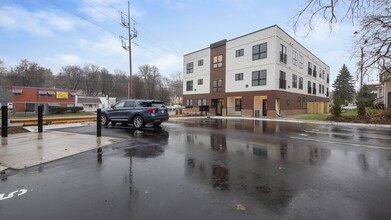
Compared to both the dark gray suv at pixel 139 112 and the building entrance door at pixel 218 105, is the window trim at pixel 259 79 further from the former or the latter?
the dark gray suv at pixel 139 112

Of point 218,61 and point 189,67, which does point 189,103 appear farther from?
point 218,61

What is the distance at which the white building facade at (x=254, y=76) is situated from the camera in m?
24.7

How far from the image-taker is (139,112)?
1207cm

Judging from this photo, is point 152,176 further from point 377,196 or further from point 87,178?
point 377,196

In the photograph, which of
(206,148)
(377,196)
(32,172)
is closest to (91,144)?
(32,172)

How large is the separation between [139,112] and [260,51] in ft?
63.5

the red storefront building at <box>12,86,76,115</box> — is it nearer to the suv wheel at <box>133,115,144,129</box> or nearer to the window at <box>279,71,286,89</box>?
the suv wheel at <box>133,115,144,129</box>

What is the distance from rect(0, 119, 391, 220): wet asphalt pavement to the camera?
284cm

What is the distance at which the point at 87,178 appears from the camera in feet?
13.7

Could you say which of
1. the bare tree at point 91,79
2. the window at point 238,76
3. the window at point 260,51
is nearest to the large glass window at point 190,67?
the window at point 238,76

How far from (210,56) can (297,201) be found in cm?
3037

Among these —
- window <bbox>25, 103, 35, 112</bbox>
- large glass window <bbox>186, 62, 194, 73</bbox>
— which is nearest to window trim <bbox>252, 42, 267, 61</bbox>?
large glass window <bbox>186, 62, 194, 73</bbox>

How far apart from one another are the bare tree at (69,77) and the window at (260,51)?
69719mm

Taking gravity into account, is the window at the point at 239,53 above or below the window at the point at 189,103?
above
